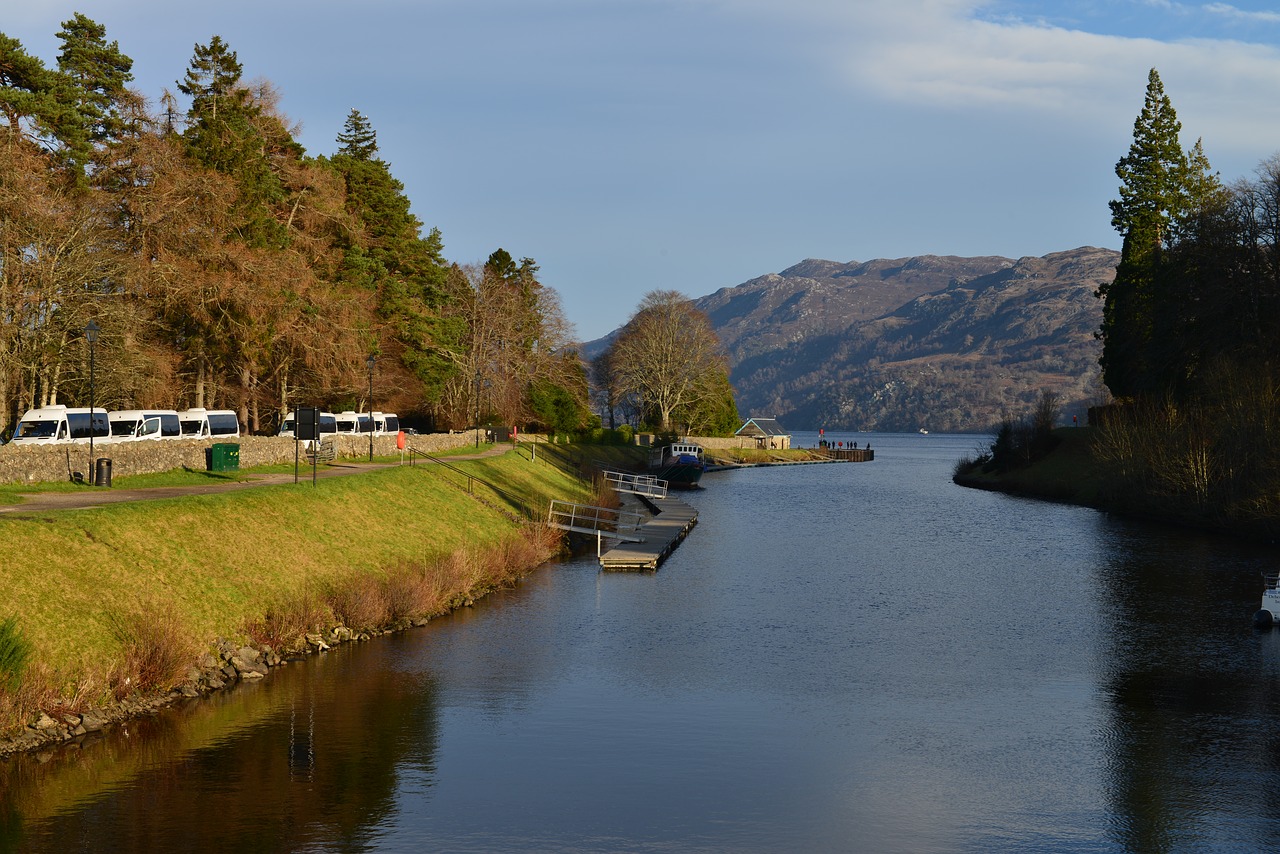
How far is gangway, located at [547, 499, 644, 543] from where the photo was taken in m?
57.4

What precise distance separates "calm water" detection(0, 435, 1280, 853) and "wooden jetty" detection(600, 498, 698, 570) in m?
6.39

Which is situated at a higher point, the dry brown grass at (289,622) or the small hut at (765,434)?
the small hut at (765,434)

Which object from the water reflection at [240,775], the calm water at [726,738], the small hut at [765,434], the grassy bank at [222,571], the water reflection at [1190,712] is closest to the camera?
the water reflection at [240,775]

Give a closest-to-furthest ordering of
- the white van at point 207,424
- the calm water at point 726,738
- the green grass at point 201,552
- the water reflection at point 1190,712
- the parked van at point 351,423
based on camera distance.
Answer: the calm water at point 726,738 → the water reflection at point 1190,712 → the green grass at point 201,552 → the white van at point 207,424 → the parked van at point 351,423

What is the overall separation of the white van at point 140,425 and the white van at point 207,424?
1.25m

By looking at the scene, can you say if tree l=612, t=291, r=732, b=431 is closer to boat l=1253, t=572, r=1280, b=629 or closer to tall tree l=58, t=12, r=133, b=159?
tall tree l=58, t=12, r=133, b=159

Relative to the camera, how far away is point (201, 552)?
1249 inches

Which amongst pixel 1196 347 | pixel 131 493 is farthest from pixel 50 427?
pixel 1196 347

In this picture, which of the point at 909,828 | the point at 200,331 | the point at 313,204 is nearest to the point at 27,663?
the point at 909,828

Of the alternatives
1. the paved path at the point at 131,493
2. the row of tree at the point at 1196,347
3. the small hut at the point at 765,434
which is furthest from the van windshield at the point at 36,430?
the small hut at the point at 765,434

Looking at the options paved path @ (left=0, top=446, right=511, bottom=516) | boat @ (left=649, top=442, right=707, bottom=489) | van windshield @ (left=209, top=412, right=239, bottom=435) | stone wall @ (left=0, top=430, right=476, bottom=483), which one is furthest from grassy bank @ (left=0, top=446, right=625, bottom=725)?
boat @ (left=649, top=442, right=707, bottom=489)

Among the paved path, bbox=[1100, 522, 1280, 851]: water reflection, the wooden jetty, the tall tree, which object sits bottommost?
bbox=[1100, 522, 1280, 851]: water reflection

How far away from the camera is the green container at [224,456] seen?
158ft

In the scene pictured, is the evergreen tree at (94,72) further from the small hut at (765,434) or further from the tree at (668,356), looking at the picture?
the small hut at (765,434)
